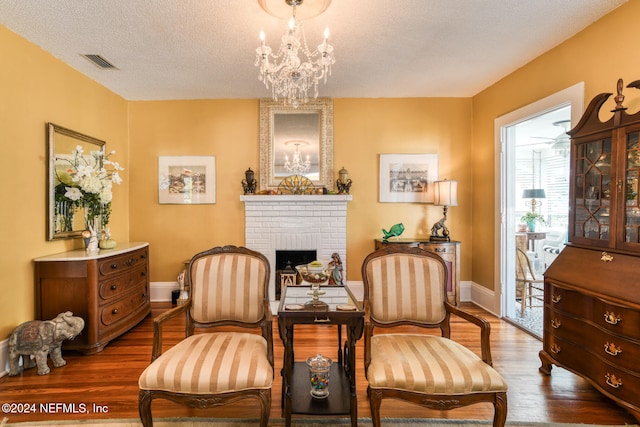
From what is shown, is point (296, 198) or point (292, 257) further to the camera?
point (292, 257)

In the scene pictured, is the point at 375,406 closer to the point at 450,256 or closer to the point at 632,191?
the point at 632,191

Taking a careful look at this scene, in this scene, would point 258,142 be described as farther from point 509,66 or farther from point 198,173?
point 509,66

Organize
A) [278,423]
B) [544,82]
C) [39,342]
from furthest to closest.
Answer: [544,82]
[39,342]
[278,423]

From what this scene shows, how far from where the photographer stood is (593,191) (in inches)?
90.0

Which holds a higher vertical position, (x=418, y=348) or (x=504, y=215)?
(x=504, y=215)

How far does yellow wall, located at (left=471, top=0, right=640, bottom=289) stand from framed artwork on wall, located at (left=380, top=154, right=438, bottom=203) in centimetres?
60

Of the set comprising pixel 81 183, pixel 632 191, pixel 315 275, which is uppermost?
pixel 81 183

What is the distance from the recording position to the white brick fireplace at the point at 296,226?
432 centimetres

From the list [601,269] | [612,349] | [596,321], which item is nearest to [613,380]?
[612,349]

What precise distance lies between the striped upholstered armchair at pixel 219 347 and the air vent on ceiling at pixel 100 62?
2423 millimetres

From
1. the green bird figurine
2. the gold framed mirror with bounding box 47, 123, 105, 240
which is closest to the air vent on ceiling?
the gold framed mirror with bounding box 47, 123, 105, 240

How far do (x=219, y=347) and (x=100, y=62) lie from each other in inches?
123

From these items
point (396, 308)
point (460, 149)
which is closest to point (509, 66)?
point (460, 149)

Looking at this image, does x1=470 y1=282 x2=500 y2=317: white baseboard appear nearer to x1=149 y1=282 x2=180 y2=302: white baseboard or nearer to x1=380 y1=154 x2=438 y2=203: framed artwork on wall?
Result: x1=380 y1=154 x2=438 y2=203: framed artwork on wall
